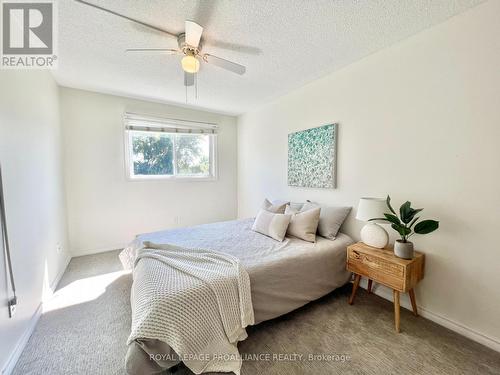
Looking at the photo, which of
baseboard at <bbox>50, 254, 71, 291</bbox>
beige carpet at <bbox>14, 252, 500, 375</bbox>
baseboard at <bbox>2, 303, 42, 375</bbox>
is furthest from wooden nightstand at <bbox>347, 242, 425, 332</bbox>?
baseboard at <bbox>50, 254, 71, 291</bbox>

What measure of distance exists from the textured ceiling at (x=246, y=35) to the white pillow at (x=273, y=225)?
1738 mm

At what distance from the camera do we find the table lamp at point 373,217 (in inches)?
73.7

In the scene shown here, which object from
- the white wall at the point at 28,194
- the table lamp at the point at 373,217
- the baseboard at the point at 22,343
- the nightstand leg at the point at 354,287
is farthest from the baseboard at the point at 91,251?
the table lamp at the point at 373,217

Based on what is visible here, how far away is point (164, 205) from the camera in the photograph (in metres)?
3.86

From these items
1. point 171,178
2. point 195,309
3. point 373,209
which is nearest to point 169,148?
point 171,178

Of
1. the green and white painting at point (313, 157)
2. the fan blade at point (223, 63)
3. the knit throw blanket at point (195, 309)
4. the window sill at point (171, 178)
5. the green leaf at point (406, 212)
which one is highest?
the fan blade at point (223, 63)

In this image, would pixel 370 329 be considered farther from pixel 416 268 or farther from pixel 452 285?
pixel 452 285

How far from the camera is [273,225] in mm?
2426

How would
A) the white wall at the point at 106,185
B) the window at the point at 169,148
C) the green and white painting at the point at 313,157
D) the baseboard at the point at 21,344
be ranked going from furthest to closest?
the window at the point at 169,148, the white wall at the point at 106,185, the green and white painting at the point at 313,157, the baseboard at the point at 21,344

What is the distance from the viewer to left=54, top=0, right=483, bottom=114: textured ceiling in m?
1.54

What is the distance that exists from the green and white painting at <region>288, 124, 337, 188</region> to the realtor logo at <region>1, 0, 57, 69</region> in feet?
8.81

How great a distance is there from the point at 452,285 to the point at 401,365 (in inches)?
32.4

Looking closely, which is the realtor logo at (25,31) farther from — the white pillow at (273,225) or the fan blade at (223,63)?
the white pillow at (273,225)

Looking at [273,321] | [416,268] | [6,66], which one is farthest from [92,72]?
[416,268]
